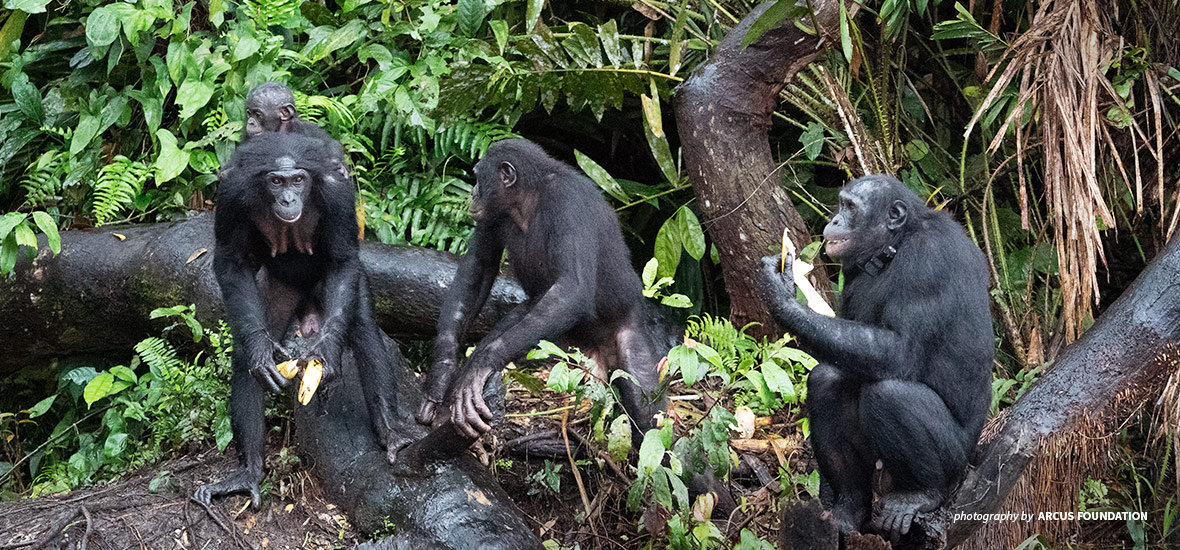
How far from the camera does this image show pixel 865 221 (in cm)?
469

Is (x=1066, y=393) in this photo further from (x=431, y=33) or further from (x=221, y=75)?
(x=221, y=75)

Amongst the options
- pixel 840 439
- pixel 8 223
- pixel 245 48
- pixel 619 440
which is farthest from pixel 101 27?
pixel 840 439

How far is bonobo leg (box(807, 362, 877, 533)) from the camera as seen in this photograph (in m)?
4.61

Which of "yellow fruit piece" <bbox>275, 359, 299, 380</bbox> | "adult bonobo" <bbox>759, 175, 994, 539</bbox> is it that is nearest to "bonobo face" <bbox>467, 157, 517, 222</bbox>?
"yellow fruit piece" <bbox>275, 359, 299, 380</bbox>

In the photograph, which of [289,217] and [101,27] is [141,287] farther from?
[289,217]

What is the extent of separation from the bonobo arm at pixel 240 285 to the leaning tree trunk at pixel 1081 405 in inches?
134

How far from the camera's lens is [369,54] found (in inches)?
296

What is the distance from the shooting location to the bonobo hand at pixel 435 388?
16.8 feet

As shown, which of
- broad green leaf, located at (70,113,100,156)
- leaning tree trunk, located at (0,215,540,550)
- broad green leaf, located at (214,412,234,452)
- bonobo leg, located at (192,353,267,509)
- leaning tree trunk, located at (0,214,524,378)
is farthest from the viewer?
broad green leaf, located at (70,113,100,156)

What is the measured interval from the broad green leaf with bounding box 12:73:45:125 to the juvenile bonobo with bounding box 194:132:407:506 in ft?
10.6

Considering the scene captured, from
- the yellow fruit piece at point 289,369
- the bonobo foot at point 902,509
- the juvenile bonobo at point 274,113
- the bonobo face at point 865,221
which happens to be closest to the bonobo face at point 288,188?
the yellow fruit piece at point 289,369

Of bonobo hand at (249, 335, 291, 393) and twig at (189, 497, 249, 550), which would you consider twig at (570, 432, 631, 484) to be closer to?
bonobo hand at (249, 335, 291, 393)

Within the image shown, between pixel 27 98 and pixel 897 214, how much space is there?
253 inches

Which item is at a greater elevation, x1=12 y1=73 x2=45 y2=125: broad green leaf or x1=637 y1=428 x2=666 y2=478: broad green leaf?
x1=637 y1=428 x2=666 y2=478: broad green leaf
